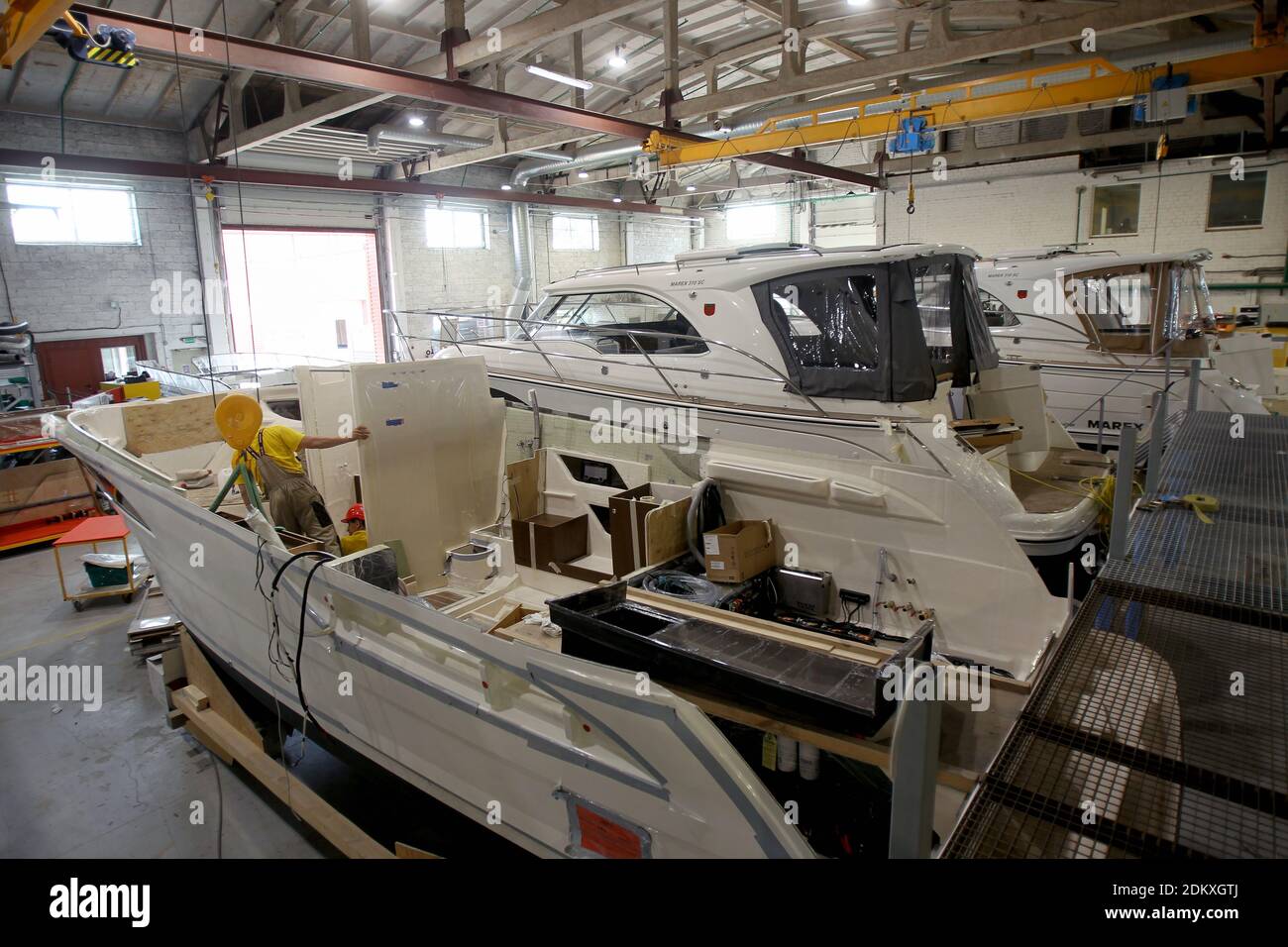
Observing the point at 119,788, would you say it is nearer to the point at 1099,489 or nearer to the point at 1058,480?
the point at 1099,489

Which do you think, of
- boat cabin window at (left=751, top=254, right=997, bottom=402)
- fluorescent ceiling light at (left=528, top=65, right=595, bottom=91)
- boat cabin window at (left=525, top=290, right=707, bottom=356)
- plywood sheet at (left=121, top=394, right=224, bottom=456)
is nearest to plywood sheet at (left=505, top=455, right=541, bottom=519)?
boat cabin window at (left=525, top=290, right=707, bottom=356)

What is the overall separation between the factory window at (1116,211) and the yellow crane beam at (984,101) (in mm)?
6223

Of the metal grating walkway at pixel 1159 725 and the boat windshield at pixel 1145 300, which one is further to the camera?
the boat windshield at pixel 1145 300

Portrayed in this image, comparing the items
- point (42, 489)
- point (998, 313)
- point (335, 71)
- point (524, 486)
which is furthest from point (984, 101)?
point (42, 489)

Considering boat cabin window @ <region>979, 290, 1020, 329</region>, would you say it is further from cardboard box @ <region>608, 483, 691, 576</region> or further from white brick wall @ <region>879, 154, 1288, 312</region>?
white brick wall @ <region>879, 154, 1288, 312</region>

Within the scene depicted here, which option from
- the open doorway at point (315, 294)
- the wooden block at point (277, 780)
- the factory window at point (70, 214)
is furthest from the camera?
the open doorway at point (315, 294)

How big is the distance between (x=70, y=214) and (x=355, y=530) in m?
7.27

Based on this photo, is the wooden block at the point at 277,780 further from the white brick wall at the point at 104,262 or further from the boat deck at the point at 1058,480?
the white brick wall at the point at 104,262

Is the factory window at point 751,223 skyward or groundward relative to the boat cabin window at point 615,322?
skyward

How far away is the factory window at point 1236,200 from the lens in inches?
437

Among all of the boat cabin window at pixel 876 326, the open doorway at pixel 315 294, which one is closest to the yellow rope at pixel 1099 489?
the boat cabin window at pixel 876 326

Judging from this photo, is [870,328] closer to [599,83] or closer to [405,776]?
[405,776]

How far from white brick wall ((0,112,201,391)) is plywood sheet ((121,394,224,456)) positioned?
5.21 meters

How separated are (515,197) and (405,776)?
1180cm
